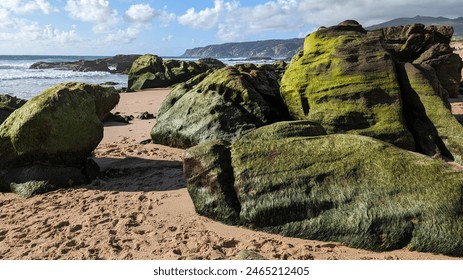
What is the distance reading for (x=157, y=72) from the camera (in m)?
39.9

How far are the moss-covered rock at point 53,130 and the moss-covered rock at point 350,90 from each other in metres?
5.81

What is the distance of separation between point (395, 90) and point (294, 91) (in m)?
2.76

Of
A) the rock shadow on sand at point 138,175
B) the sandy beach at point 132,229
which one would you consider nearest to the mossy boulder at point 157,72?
the rock shadow on sand at point 138,175

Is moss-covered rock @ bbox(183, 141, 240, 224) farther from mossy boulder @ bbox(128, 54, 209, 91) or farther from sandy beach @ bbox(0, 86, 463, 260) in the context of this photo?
mossy boulder @ bbox(128, 54, 209, 91)

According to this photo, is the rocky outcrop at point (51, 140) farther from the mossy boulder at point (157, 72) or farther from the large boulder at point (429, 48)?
the mossy boulder at point (157, 72)

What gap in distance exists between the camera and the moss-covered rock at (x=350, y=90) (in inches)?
394

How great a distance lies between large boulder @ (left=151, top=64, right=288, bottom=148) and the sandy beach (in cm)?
205

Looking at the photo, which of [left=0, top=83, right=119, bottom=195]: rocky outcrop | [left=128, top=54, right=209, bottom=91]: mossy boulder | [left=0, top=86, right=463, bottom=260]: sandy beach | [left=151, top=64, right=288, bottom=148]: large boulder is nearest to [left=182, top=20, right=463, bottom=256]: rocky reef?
[left=0, top=86, right=463, bottom=260]: sandy beach

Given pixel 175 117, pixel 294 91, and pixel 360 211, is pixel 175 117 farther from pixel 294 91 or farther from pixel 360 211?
pixel 360 211

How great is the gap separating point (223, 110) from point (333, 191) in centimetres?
616

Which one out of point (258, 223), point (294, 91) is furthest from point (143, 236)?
point (294, 91)

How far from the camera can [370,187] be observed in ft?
19.7

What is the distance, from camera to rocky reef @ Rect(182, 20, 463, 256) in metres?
5.61

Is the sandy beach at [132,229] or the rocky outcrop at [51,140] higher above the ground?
the rocky outcrop at [51,140]
